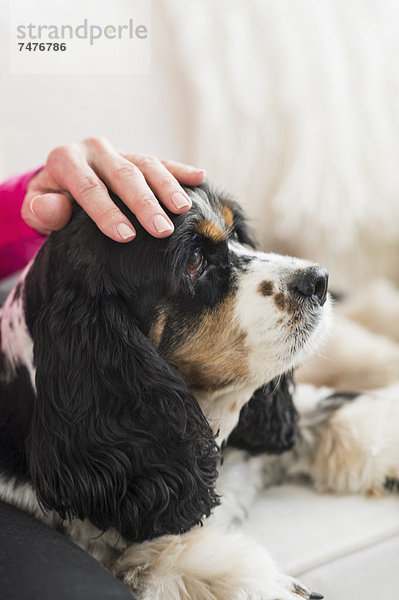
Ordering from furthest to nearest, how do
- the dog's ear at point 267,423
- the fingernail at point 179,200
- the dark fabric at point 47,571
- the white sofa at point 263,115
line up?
the white sofa at point 263,115 → the dog's ear at point 267,423 → the fingernail at point 179,200 → the dark fabric at point 47,571

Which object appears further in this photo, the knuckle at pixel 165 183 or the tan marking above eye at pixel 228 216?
the tan marking above eye at pixel 228 216

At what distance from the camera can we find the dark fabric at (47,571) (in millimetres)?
869

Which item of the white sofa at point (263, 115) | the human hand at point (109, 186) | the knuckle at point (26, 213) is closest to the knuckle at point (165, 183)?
the human hand at point (109, 186)

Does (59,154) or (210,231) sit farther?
(59,154)

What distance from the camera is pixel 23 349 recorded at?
1.27m

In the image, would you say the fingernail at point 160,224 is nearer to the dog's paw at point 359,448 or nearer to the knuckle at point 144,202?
the knuckle at point 144,202

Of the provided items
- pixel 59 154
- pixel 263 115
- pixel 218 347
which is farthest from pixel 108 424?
pixel 263 115

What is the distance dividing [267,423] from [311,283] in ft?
1.26

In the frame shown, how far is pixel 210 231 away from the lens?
4.18 ft

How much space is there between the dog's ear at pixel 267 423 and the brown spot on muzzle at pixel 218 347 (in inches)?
9.5

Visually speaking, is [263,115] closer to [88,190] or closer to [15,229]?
[15,229]

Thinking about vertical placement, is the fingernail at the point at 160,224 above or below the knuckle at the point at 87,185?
below

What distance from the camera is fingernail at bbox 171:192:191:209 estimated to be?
3.97 feet

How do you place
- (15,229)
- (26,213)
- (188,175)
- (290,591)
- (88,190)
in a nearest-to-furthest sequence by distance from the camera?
(290,591), (88,190), (188,175), (26,213), (15,229)
